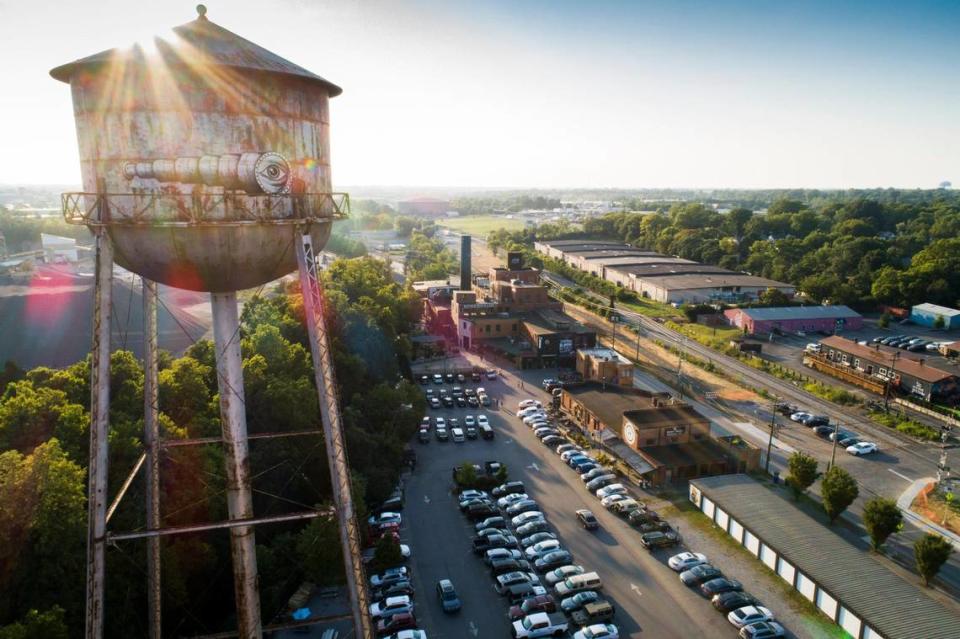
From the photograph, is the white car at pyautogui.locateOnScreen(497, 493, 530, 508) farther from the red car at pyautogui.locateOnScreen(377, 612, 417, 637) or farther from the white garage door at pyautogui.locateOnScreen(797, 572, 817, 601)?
the white garage door at pyautogui.locateOnScreen(797, 572, 817, 601)

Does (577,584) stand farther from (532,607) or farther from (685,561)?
(685,561)

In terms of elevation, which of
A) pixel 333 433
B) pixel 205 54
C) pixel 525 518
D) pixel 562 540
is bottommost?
pixel 562 540

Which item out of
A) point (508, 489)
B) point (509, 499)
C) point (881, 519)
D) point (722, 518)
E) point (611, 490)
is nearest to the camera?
Result: point (881, 519)

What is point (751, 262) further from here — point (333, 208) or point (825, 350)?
point (333, 208)

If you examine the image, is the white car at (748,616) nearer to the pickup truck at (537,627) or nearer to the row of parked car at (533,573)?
the row of parked car at (533,573)

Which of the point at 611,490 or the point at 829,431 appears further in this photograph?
the point at 829,431

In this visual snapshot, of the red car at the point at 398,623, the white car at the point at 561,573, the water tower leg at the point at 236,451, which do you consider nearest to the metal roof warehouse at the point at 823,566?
the white car at the point at 561,573

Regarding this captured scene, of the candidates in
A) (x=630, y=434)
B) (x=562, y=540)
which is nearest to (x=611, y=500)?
(x=562, y=540)
